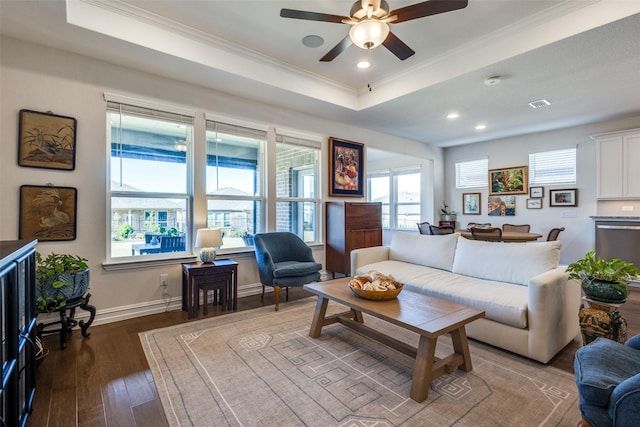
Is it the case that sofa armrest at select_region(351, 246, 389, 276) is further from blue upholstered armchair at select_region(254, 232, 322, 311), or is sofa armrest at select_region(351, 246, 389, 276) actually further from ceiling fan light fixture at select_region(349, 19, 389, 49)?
ceiling fan light fixture at select_region(349, 19, 389, 49)

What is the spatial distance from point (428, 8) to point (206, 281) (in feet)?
10.8

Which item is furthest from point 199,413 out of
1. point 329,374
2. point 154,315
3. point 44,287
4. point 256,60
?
point 256,60

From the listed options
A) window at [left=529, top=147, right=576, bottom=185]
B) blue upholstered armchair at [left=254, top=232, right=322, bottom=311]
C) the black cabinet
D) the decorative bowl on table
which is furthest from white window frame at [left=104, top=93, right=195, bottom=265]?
window at [left=529, top=147, right=576, bottom=185]

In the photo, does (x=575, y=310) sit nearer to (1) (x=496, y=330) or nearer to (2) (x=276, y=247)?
(1) (x=496, y=330)

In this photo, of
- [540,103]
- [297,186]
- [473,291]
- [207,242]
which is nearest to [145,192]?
[207,242]

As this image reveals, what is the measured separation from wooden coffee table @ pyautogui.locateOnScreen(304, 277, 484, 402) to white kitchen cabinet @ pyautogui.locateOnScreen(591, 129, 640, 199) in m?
4.94

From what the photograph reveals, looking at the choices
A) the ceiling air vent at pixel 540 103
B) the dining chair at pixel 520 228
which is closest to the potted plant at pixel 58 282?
the ceiling air vent at pixel 540 103

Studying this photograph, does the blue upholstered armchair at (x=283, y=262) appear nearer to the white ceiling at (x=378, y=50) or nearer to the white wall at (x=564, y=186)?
the white ceiling at (x=378, y=50)

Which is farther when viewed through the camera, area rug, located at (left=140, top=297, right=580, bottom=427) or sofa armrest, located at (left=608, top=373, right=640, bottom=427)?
area rug, located at (left=140, top=297, right=580, bottom=427)

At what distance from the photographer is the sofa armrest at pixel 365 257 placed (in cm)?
389

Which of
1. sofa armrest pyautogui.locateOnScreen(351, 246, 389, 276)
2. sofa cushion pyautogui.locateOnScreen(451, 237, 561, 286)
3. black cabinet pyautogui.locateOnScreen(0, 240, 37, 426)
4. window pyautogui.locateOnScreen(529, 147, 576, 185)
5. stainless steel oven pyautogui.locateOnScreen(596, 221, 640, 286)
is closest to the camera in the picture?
black cabinet pyautogui.locateOnScreen(0, 240, 37, 426)

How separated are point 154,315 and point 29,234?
4.64 feet

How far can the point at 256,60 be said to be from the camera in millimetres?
3633

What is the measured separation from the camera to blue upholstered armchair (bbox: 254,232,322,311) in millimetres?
3593
